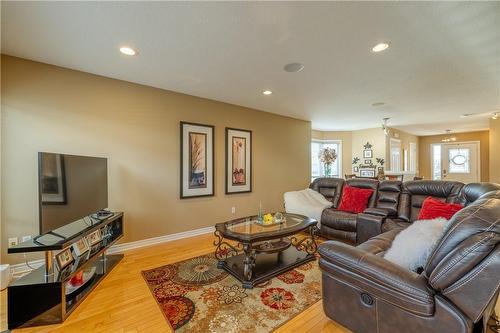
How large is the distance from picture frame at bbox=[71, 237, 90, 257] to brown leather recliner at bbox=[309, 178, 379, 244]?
10.5ft

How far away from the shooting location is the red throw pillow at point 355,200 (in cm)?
362

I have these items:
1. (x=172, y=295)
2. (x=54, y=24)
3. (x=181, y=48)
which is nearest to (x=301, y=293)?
(x=172, y=295)

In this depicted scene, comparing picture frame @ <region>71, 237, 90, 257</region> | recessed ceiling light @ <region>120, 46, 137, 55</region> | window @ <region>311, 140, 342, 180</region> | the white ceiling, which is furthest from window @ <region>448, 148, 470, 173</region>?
picture frame @ <region>71, 237, 90, 257</region>

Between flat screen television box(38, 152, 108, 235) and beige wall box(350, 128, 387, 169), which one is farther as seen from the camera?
beige wall box(350, 128, 387, 169)

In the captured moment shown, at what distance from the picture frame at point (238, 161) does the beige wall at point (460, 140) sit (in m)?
8.78

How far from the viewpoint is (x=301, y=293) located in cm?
215

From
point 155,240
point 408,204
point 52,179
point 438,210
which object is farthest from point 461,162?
point 52,179

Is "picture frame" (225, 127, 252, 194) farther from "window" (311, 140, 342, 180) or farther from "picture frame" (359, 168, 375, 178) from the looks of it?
"picture frame" (359, 168, 375, 178)

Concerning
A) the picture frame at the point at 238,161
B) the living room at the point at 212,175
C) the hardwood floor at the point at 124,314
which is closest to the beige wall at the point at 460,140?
the living room at the point at 212,175

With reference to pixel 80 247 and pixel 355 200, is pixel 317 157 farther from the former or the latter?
pixel 80 247

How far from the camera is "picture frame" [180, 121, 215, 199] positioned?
151 inches

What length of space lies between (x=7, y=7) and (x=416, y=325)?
3.66 metres

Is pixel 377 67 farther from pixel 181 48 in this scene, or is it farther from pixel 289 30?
pixel 181 48

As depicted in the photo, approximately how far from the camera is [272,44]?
90.0 inches
